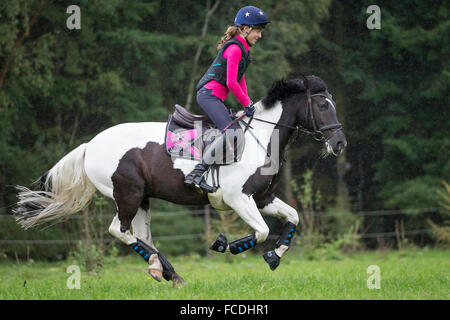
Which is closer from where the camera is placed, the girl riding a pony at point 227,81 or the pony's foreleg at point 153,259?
the girl riding a pony at point 227,81

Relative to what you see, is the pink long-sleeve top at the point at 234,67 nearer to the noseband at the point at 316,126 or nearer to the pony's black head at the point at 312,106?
the pony's black head at the point at 312,106

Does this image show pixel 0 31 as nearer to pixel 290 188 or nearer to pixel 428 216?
pixel 290 188

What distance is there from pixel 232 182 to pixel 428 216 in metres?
12.2

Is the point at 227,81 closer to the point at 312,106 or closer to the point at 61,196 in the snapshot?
the point at 312,106

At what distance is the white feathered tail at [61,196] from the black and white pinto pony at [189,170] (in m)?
0.01

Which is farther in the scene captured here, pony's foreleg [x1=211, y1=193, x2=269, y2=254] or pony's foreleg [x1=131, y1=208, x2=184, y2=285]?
pony's foreleg [x1=131, y1=208, x2=184, y2=285]

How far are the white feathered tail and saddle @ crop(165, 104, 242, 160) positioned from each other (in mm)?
1182

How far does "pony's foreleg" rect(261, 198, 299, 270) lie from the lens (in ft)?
19.4

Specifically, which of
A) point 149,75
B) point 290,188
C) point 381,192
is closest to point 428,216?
point 381,192

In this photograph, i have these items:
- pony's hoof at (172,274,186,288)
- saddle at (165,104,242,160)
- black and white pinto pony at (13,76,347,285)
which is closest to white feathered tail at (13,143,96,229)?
black and white pinto pony at (13,76,347,285)

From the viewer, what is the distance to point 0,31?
1300 cm

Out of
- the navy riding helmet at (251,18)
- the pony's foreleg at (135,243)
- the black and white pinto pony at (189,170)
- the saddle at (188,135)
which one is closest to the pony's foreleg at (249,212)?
the black and white pinto pony at (189,170)

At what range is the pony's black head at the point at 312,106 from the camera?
5828mm

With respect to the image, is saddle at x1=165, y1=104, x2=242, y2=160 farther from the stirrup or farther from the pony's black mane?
the pony's black mane
